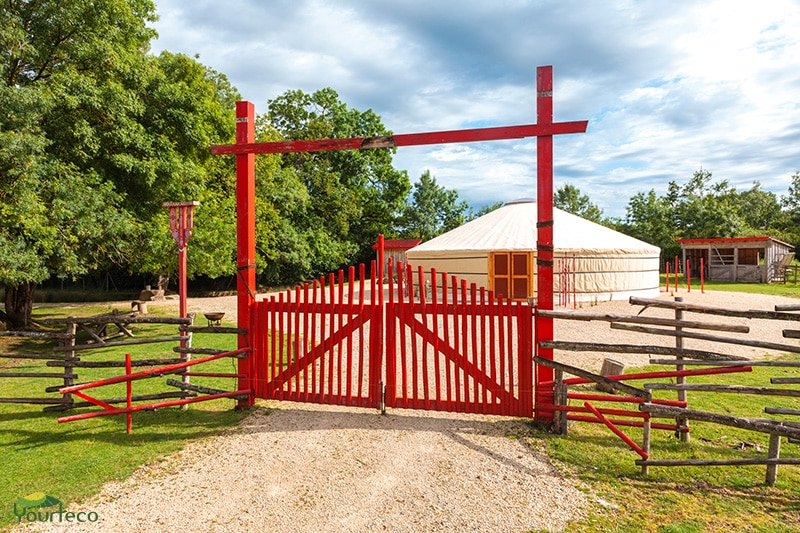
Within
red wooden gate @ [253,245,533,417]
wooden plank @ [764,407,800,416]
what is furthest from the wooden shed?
red wooden gate @ [253,245,533,417]

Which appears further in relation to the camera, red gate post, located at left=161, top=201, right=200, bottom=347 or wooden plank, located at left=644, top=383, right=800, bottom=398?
red gate post, located at left=161, top=201, right=200, bottom=347

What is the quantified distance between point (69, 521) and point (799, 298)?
2052 centimetres

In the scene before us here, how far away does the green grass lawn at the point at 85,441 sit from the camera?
3.39 metres

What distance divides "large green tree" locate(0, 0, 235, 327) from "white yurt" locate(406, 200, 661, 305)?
761cm

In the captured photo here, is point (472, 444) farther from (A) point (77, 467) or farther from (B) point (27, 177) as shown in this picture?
(B) point (27, 177)

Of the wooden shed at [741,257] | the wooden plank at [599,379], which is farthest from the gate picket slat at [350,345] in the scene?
the wooden shed at [741,257]

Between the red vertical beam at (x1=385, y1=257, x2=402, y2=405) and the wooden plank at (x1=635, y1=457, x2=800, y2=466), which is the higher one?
the red vertical beam at (x1=385, y1=257, x2=402, y2=405)

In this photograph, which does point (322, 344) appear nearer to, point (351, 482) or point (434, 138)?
point (351, 482)

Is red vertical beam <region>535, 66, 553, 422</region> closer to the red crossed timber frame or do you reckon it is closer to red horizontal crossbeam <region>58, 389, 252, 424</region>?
the red crossed timber frame

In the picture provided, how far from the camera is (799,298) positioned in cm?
1590

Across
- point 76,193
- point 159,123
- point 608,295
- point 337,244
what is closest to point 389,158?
point 337,244

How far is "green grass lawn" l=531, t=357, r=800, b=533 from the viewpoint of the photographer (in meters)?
2.86

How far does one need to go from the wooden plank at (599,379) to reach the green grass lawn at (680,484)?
0.57 metres

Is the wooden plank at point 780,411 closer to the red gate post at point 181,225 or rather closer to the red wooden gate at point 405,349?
the red wooden gate at point 405,349
